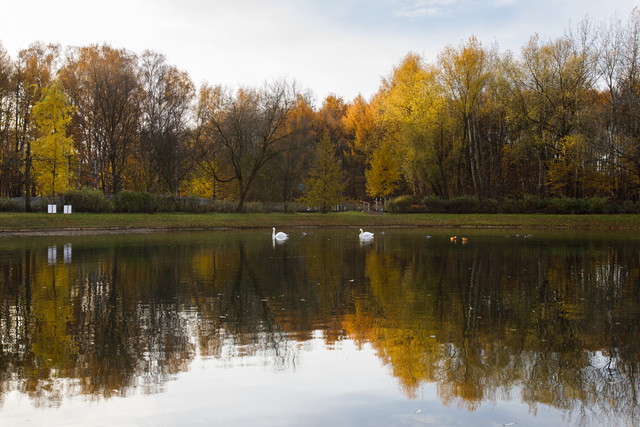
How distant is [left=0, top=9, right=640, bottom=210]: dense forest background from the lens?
135 feet

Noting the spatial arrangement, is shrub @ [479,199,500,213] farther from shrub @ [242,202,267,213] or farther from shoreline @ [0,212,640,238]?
shrub @ [242,202,267,213]

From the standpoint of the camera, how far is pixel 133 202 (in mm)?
40344

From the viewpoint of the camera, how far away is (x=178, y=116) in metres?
52.6

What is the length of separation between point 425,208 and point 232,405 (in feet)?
143

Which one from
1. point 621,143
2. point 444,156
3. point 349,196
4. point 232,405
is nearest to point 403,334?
point 232,405

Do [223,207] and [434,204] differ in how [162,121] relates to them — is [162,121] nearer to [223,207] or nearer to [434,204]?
[223,207]

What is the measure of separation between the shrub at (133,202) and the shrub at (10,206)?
6.50 m

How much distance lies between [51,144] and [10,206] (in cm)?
569

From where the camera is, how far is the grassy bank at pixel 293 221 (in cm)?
3306

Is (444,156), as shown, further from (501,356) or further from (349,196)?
(501,356)

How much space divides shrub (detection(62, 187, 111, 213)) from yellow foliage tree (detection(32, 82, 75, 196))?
1.93 meters

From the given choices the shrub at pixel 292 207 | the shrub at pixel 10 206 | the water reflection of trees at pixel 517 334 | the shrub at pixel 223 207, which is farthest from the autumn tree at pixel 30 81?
the water reflection of trees at pixel 517 334

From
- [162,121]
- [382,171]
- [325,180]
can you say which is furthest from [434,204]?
[162,121]

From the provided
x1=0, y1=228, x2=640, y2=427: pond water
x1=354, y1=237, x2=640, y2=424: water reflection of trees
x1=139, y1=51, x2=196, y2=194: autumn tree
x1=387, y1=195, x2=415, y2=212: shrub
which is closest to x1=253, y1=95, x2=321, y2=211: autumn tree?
x1=139, y1=51, x2=196, y2=194: autumn tree
